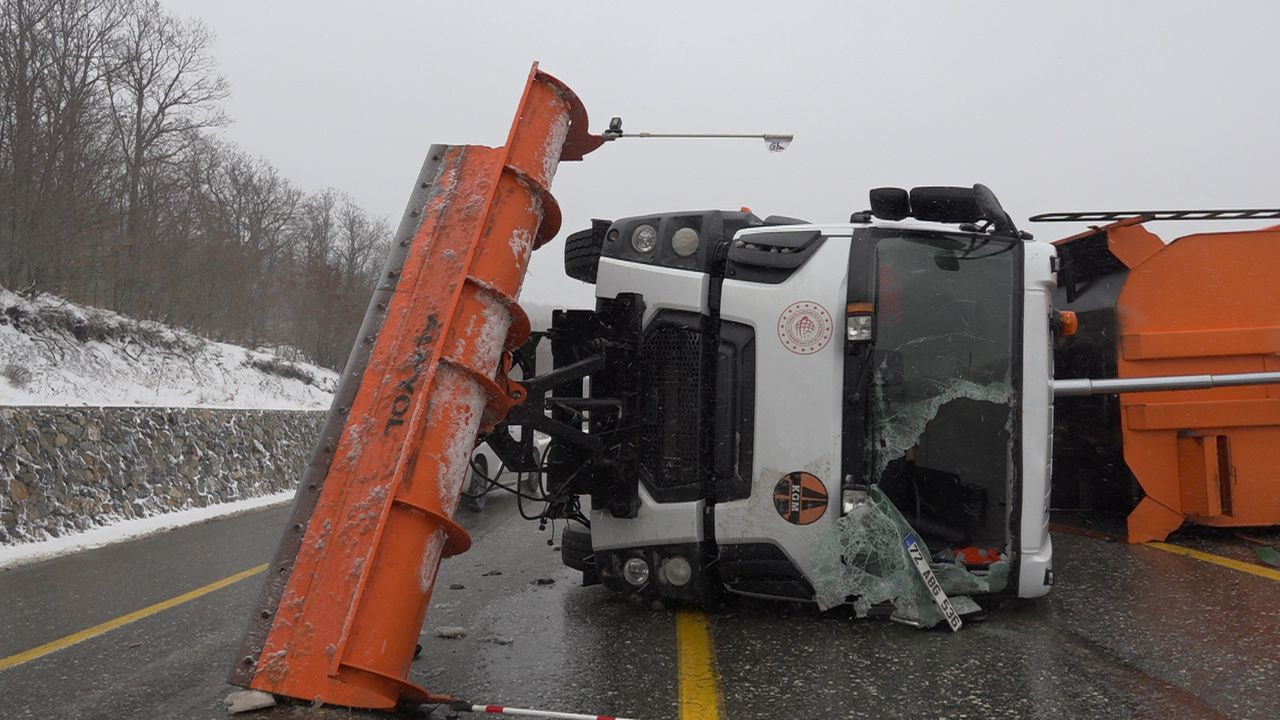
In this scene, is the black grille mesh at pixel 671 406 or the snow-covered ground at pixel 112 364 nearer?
the black grille mesh at pixel 671 406

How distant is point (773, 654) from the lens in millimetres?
3730

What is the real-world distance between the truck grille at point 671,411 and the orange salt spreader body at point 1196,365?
3.58 meters

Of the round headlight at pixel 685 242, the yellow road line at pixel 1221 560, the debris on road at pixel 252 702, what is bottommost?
the debris on road at pixel 252 702

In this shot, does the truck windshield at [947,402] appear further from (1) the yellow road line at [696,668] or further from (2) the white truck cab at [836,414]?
(1) the yellow road line at [696,668]

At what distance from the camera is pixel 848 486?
4.04m

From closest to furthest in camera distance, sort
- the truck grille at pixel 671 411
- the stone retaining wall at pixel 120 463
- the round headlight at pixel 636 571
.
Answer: the truck grille at pixel 671 411
the round headlight at pixel 636 571
the stone retaining wall at pixel 120 463

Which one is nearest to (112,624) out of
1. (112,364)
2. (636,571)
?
(636,571)

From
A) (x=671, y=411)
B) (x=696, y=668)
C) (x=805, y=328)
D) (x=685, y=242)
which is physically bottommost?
(x=696, y=668)

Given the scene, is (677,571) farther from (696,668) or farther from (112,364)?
(112,364)

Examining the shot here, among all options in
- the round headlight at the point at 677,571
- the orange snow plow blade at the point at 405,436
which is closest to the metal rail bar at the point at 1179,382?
the round headlight at the point at 677,571

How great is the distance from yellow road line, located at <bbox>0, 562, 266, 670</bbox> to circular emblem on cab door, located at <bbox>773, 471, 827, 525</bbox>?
11.1 feet

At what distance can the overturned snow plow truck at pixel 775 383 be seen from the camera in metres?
3.75

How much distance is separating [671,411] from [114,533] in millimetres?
8087

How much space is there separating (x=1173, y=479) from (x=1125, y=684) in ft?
11.4
